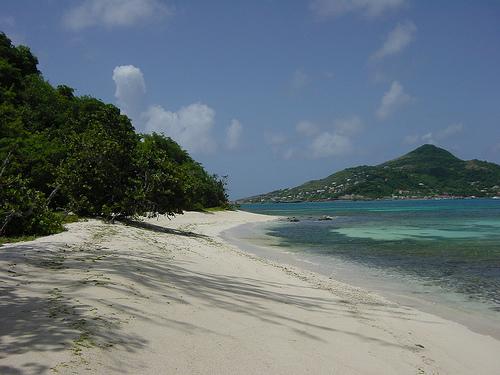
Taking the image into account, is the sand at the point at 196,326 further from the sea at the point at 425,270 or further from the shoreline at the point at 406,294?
the sea at the point at 425,270

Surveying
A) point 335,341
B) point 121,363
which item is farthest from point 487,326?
point 121,363

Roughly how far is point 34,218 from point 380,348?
607 inches

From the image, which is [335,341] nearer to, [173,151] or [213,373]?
[213,373]

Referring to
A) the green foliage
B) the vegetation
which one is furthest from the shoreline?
the vegetation

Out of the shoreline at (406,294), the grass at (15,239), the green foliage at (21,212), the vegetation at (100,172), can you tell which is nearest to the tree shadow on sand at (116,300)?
the shoreline at (406,294)

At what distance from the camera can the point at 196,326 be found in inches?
282

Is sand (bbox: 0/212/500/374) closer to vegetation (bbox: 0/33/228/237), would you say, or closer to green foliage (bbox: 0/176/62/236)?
green foliage (bbox: 0/176/62/236)

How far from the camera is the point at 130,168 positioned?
3080 cm

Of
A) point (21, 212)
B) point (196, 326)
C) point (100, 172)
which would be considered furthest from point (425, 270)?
point (100, 172)

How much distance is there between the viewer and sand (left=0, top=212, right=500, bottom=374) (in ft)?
18.2

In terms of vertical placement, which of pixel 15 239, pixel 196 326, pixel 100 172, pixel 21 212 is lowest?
pixel 196 326

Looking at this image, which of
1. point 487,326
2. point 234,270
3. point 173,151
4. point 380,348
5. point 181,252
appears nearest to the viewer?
point 380,348

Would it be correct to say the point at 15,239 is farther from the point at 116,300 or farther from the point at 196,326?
the point at 196,326

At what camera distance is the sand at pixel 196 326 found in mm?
5562
